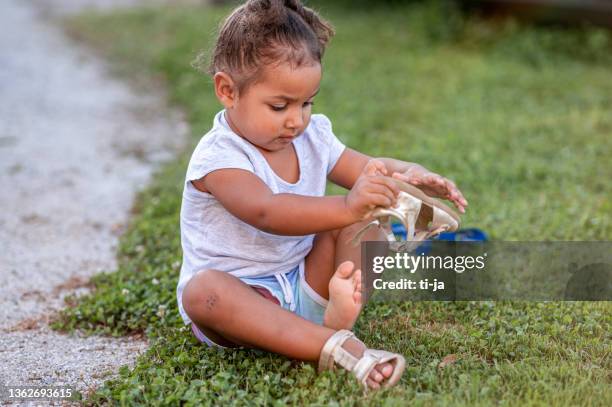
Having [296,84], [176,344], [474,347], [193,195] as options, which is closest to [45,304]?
[176,344]

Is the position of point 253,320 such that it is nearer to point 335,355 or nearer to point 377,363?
point 335,355

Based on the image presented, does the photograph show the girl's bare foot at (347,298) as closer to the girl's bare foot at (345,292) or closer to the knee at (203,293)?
the girl's bare foot at (345,292)

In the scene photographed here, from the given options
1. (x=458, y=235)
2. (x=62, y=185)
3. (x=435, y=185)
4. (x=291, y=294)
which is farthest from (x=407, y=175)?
(x=62, y=185)

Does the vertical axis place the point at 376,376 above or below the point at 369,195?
below

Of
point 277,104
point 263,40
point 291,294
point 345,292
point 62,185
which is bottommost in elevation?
point 62,185

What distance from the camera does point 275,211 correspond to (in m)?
2.43

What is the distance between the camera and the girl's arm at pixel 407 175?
2670 mm

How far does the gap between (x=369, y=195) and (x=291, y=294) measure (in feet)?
1.76

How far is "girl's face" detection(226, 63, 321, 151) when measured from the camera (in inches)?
99.2

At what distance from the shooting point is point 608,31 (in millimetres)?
7961

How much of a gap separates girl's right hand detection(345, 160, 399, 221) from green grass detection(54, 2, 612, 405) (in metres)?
0.49

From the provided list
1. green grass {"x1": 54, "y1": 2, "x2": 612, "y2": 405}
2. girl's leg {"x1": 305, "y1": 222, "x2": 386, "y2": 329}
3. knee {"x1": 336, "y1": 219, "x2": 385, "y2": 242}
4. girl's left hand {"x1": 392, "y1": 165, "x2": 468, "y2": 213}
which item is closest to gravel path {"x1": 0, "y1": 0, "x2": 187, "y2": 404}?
green grass {"x1": 54, "y1": 2, "x2": 612, "y2": 405}

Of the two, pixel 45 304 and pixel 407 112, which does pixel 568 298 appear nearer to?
pixel 45 304

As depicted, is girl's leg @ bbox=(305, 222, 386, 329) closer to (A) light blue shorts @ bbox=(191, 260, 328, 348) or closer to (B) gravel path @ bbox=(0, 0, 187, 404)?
(A) light blue shorts @ bbox=(191, 260, 328, 348)
